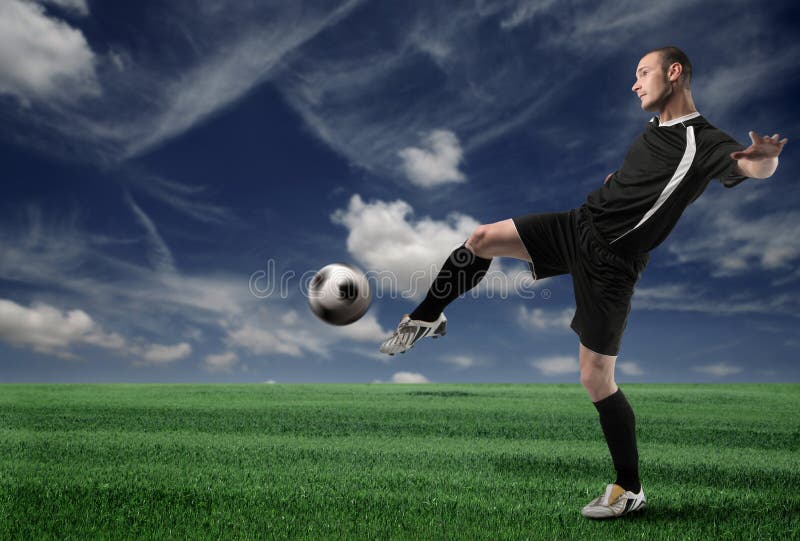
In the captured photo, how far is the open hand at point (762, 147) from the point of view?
4.03m

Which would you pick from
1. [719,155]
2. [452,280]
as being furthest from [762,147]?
[452,280]

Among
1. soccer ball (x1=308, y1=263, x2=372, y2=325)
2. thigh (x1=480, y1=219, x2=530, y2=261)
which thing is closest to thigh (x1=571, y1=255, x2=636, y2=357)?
thigh (x1=480, y1=219, x2=530, y2=261)

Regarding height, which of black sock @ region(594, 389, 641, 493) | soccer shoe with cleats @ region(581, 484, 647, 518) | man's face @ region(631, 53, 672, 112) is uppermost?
man's face @ region(631, 53, 672, 112)

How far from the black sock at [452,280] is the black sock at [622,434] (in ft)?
4.65

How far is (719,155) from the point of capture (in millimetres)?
4305

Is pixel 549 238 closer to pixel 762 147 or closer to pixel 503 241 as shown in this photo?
pixel 503 241

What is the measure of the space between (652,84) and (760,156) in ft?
3.23

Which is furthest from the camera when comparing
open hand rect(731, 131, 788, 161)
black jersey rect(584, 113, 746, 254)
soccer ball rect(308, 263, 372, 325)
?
soccer ball rect(308, 263, 372, 325)

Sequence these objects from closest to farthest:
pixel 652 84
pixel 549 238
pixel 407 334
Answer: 1. pixel 652 84
2. pixel 549 238
3. pixel 407 334

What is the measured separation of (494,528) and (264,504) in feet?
5.82

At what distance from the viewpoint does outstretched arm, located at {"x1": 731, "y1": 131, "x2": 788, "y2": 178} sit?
13.3 ft

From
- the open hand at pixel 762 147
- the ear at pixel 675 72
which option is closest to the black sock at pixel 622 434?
the open hand at pixel 762 147

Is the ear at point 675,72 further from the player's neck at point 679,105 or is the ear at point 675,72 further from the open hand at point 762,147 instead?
the open hand at point 762,147

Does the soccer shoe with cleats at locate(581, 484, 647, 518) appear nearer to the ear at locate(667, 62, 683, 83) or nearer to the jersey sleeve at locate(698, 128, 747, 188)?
the jersey sleeve at locate(698, 128, 747, 188)
